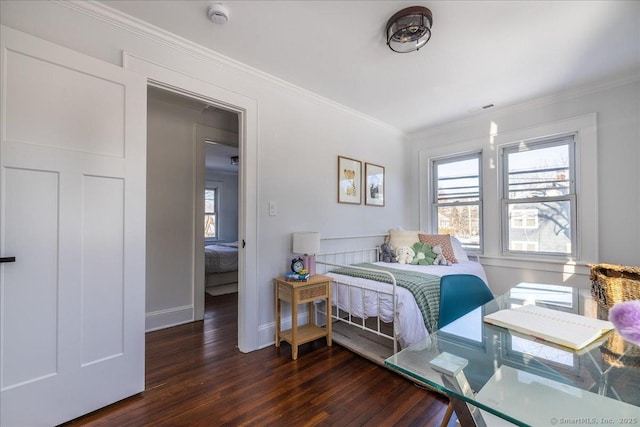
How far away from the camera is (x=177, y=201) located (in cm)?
303

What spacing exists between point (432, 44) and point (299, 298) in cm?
221

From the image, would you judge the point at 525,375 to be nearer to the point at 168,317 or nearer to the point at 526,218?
the point at 526,218

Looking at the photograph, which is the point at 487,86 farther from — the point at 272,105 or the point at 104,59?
the point at 104,59

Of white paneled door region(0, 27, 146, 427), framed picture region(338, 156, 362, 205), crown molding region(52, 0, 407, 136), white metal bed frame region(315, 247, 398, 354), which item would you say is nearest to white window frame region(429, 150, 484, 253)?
white metal bed frame region(315, 247, 398, 354)

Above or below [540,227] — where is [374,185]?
above

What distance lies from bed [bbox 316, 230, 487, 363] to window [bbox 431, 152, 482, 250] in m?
0.63

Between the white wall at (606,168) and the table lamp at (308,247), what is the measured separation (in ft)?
7.63

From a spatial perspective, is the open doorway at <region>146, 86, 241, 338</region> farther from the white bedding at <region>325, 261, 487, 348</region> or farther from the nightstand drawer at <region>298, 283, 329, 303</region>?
the white bedding at <region>325, 261, 487, 348</region>

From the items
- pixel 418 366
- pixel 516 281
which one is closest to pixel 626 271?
pixel 418 366

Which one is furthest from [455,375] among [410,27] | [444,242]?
[444,242]

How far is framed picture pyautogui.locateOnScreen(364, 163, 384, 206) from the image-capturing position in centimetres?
351

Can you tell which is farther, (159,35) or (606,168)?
(606,168)

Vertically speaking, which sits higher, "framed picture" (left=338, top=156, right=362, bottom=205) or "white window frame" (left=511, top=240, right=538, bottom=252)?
"framed picture" (left=338, top=156, right=362, bottom=205)

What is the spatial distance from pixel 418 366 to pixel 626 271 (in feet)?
4.38
